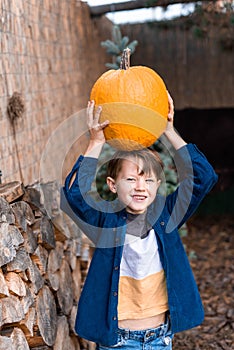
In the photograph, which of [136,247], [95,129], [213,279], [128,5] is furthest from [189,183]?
[128,5]

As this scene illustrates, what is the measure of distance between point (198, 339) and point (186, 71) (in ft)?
10.5

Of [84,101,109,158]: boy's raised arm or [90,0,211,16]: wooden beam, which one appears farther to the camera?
[90,0,211,16]: wooden beam

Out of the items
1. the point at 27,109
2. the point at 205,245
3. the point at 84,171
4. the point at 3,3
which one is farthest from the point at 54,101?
the point at 205,245

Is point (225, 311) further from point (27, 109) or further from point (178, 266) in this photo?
point (27, 109)

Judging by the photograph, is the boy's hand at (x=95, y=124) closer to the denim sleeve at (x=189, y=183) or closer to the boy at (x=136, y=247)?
the boy at (x=136, y=247)

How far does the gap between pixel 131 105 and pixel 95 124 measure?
17 cm

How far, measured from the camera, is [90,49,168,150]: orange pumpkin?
2258 mm

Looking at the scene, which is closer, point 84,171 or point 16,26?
point 84,171

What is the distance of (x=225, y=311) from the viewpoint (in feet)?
12.8

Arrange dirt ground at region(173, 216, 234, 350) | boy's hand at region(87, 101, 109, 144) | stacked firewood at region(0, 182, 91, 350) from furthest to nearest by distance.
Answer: dirt ground at region(173, 216, 234, 350) < boy's hand at region(87, 101, 109, 144) < stacked firewood at region(0, 182, 91, 350)

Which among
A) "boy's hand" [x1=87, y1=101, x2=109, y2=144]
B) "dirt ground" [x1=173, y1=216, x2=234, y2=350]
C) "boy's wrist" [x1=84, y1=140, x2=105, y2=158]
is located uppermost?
"boy's hand" [x1=87, y1=101, x2=109, y2=144]

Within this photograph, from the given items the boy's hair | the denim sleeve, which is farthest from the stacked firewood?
the denim sleeve

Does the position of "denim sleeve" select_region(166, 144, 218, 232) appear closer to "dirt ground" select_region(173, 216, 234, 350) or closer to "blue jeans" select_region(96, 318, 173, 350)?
"blue jeans" select_region(96, 318, 173, 350)

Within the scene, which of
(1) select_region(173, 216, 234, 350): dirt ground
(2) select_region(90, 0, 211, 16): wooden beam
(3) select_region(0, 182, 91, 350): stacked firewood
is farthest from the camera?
(2) select_region(90, 0, 211, 16): wooden beam
